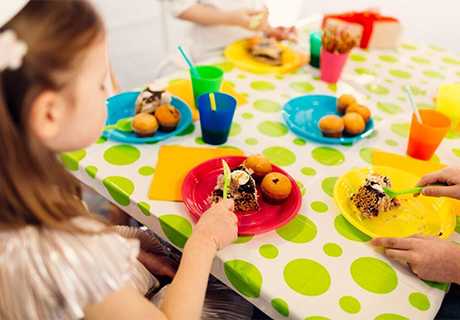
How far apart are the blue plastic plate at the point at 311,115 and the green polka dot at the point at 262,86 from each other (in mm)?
136

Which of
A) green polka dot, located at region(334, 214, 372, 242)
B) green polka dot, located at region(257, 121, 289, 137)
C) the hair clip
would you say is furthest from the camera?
green polka dot, located at region(257, 121, 289, 137)

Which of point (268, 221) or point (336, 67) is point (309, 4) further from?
point (268, 221)

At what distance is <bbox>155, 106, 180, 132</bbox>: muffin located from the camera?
1.10 metres

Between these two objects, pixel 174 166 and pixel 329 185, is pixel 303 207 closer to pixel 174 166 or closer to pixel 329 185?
pixel 329 185

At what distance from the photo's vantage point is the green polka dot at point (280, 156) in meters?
1.03

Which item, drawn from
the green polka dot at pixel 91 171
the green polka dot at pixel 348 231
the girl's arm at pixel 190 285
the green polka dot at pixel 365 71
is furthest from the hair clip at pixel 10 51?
the green polka dot at pixel 365 71

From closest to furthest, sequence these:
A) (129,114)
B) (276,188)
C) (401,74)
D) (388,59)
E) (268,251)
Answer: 1. (268,251)
2. (276,188)
3. (129,114)
4. (401,74)
5. (388,59)

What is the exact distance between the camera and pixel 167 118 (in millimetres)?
1100

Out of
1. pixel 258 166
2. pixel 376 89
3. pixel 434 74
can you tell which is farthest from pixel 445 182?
pixel 434 74

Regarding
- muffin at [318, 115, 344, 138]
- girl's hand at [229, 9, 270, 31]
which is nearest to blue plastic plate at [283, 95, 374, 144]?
muffin at [318, 115, 344, 138]

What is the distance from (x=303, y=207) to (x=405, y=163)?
0.38 metres

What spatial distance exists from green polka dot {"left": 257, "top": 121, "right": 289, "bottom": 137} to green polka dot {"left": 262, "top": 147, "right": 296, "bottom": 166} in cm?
8

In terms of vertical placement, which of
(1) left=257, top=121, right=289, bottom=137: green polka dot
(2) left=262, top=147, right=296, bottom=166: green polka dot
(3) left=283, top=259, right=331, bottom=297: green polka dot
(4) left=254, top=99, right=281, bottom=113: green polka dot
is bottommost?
(3) left=283, top=259, right=331, bottom=297: green polka dot

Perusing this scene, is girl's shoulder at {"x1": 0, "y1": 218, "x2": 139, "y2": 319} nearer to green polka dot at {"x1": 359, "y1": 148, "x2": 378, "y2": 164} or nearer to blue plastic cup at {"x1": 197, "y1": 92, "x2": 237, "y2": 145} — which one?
blue plastic cup at {"x1": 197, "y1": 92, "x2": 237, "y2": 145}
